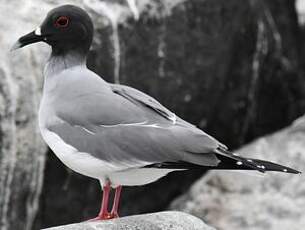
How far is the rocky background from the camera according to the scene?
786 centimetres

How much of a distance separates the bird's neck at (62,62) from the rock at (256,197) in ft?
10.9

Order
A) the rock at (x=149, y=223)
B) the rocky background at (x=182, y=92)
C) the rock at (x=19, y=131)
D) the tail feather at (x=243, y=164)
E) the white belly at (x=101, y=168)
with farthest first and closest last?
the rocky background at (x=182, y=92) → the rock at (x=19, y=131) → the rock at (x=149, y=223) → the white belly at (x=101, y=168) → the tail feather at (x=243, y=164)

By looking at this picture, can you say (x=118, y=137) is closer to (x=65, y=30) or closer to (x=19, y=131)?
(x=65, y=30)

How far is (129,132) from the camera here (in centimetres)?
520

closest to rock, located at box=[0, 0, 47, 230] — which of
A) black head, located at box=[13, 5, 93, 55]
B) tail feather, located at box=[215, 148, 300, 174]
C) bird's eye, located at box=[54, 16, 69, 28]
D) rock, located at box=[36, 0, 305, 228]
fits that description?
rock, located at box=[36, 0, 305, 228]

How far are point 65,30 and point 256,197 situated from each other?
3.63 meters

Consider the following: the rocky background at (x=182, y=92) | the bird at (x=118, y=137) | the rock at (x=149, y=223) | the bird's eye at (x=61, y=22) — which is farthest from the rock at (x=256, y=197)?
the bird's eye at (x=61, y=22)

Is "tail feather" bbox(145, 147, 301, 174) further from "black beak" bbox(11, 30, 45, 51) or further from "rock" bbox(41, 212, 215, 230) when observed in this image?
"black beak" bbox(11, 30, 45, 51)

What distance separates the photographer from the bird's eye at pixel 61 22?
→ 5629 mm

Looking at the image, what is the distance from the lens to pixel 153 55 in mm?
8773

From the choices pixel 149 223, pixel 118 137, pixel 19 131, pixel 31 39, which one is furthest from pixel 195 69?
pixel 118 137

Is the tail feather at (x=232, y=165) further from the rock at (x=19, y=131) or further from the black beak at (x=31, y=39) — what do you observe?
the rock at (x=19, y=131)

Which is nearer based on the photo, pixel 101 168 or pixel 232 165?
pixel 232 165

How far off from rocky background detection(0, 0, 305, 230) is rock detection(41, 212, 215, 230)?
245 cm
